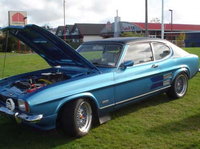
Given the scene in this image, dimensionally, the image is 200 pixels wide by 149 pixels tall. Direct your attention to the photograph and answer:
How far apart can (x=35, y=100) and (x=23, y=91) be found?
600mm

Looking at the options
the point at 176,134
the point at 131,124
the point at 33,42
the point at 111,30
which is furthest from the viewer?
the point at 111,30

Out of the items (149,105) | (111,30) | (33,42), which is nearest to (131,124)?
(149,105)

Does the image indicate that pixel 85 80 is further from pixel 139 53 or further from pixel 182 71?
pixel 182 71

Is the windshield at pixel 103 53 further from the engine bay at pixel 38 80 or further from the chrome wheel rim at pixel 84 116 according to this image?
the chrome wheel rim at pixel 84 116

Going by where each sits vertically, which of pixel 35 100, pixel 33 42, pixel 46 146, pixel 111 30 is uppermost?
pixel 111 30

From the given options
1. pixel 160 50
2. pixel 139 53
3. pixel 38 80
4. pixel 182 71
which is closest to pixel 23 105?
pixel 38 80

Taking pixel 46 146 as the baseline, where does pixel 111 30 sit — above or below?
above

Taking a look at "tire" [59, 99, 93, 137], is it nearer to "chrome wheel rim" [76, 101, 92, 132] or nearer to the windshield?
"chrome wheel rim" [76, 101, 92, 132]

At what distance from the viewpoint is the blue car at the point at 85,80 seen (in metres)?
4.05

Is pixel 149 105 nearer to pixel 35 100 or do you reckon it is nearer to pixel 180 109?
pixel 180 109

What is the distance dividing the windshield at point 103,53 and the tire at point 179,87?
1.77 m

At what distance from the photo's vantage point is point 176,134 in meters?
4.45

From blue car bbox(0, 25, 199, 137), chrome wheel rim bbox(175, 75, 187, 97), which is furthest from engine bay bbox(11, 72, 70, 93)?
chrome wheel rim bbox(175, 75, 187, 97)

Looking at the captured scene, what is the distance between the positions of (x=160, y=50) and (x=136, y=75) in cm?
119
